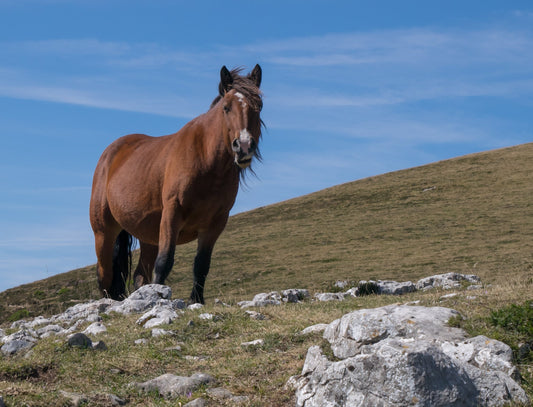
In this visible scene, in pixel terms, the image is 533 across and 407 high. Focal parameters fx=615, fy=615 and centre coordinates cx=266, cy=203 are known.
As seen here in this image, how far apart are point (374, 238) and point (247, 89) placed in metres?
24.8

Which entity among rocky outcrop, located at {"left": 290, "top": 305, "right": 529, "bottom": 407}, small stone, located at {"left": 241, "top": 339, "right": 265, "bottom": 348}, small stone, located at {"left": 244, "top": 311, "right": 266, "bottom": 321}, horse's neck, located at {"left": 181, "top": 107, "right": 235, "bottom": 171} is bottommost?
rocky outcrop, located at {"left": 290, "top": 305, "right": 529, "bottom": 407}

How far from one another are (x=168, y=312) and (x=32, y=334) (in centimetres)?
263

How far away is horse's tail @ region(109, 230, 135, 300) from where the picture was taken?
46.9 feet

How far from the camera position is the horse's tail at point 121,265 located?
46.9 ft

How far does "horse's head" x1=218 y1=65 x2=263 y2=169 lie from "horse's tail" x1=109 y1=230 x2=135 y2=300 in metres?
4.73

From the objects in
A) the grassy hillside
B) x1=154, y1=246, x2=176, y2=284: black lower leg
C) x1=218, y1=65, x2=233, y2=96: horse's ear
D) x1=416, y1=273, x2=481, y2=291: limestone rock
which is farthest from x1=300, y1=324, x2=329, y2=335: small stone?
x1=416, y1=273, x2=481, y2=291: limestone rock

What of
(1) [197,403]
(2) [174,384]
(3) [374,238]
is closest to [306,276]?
(3) [374,238]

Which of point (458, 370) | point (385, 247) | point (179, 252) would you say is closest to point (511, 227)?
point (385, 247)

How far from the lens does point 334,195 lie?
50.8 m

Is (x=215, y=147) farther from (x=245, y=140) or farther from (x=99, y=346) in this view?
(x=99, y=346)

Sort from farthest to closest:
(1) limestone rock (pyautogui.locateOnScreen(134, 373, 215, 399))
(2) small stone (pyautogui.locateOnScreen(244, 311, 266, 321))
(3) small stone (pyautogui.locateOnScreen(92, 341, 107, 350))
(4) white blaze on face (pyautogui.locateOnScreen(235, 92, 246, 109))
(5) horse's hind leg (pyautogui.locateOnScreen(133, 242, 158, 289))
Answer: (5) horse's hind leg (pyautogui.locateOnScreen(133, 242, 158, 289)), (4) white blaze on face (pyautogui.locateOnScreen(235, 92, 246, 109)), (2) small stone (pyautogui.locateOnScreen(244, 311, 266, 321)), (3) small stone (pyautogui.locateOnScreen(92, 341, 107, 350)), (1) limestone rock (pyautogui.locateOnScreen(134, 373, 215, 399))

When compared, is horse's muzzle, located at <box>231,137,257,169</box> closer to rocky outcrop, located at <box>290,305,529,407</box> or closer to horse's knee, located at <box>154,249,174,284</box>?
horse's knee, located at <box>154,249,174,284</box>

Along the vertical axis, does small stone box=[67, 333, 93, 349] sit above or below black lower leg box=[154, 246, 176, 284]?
below

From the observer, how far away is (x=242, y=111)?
34.1 feet
